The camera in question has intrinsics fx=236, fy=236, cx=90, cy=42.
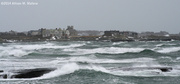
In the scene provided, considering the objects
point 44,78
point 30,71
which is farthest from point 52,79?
point 30,71

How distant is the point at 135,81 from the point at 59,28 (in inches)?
3954

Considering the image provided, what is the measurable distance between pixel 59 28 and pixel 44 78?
9929 cm

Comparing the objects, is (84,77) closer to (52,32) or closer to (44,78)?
(44,78)

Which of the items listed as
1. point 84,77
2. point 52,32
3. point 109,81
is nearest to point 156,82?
point 109,81

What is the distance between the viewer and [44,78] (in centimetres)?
1050

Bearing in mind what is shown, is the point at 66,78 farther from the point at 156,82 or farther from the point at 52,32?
the point at 52,32

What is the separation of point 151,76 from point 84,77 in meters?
3.09

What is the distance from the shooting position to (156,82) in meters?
9.70

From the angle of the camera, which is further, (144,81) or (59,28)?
(59,28)

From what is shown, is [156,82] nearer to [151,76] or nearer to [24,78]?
[151,76]

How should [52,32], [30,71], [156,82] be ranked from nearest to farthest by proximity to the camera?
[156,82], [30,71], [52,32]

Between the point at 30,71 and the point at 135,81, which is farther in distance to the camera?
the point at 30,71

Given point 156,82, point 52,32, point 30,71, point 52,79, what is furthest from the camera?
point 52,32

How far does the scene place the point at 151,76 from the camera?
35.7 ft
